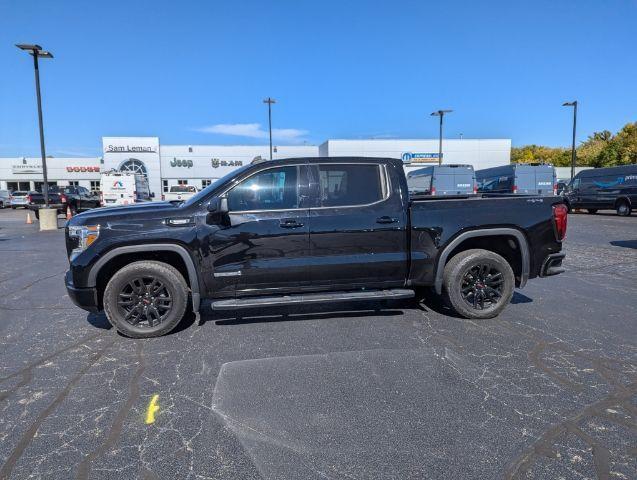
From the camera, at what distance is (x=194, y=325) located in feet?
16.2

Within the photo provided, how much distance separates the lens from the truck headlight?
14.3 ft

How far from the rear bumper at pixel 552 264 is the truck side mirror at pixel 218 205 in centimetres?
380

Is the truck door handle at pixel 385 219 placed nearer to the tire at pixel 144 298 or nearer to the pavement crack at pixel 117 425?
the tire at pixel 144 298

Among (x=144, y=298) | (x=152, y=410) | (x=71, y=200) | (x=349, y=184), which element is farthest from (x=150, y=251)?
(x=71, y=200)

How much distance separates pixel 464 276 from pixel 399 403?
90.3 inches

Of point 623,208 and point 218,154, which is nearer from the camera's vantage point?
point 623,208

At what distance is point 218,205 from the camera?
442 centimetres

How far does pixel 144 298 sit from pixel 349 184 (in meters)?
2.57

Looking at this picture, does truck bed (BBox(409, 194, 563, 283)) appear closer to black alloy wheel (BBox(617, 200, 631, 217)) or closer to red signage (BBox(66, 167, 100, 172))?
black alloy wheel (BBox(617, 200, 631, 217))

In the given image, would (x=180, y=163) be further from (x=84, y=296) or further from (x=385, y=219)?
(x=385, y=219)

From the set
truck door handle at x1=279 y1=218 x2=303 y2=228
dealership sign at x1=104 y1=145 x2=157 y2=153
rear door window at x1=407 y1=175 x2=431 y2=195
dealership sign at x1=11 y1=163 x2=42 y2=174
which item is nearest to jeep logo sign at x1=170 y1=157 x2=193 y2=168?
dealership sign at x1=104 y1=145 x2=157 y2=153

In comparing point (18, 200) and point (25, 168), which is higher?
point (25, 168)

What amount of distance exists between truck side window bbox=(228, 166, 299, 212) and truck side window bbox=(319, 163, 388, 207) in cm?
34

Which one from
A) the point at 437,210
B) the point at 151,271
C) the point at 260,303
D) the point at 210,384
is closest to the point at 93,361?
the point at 151,271
